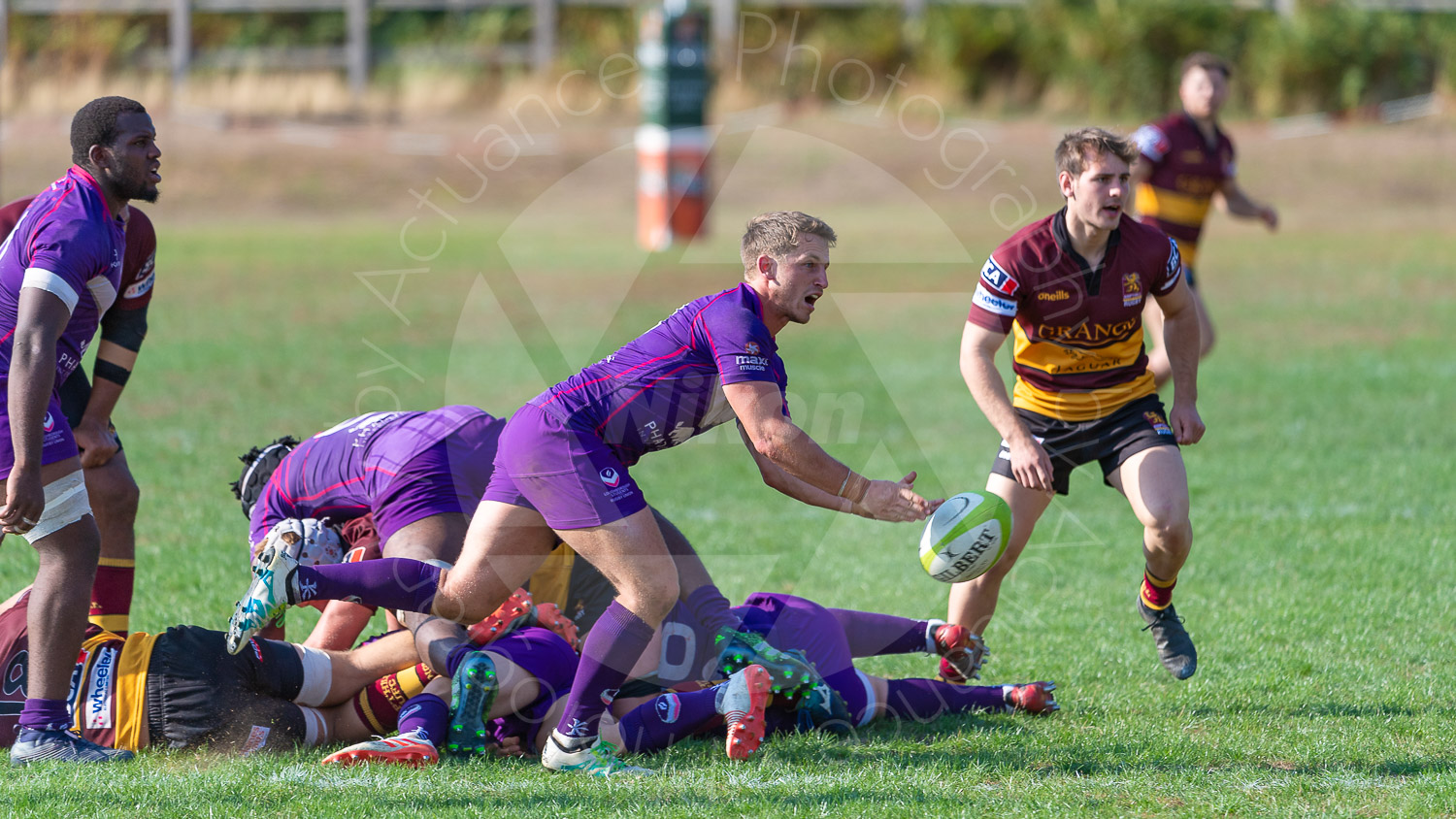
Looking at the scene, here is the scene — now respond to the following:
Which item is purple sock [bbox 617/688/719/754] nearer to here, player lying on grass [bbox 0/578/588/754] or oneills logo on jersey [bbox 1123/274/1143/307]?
player lying on grass [bbox 0/578/588/754]

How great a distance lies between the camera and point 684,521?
8.32 m

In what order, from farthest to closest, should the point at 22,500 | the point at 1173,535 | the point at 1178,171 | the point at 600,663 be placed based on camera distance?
the point at 1178,171, the point at 1173,535, the point at 600,663, the point at 22,500

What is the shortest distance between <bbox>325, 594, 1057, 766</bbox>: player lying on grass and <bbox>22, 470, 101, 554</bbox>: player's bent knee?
3.87 feet

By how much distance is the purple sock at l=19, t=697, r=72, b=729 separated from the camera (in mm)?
4660

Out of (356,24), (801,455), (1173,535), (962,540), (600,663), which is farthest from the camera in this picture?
(356,24)

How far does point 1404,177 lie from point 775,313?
81.0ft

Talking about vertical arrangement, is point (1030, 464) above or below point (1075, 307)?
below

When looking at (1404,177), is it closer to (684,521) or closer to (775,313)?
(684,521)

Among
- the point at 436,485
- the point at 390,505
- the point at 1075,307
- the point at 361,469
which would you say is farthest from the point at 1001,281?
the point at 361,469

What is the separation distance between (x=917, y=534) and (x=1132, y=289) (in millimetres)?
2988

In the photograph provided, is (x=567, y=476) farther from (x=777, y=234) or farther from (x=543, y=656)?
(x=777, y=234)

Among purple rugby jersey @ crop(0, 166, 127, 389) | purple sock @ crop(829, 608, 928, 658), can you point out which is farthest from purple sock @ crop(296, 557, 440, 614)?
purple sock @ crop(829, 608, 928, 658)

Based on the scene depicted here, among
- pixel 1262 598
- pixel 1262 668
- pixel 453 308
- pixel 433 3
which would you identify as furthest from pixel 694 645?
pixel 433 3

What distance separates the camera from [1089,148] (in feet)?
17.8
